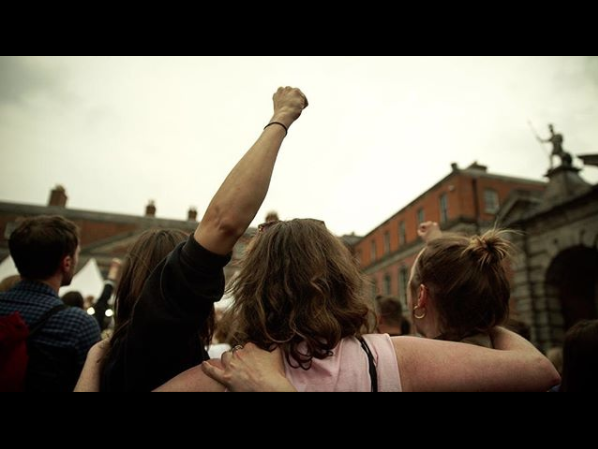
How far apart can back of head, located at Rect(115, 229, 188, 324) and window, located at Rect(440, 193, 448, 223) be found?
25.6m

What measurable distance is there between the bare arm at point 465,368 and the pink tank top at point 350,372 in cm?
4

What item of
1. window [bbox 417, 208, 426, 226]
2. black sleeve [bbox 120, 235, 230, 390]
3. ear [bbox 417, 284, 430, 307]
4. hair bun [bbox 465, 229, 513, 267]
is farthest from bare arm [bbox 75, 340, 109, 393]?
window [bbox 417, 208, 426, 226]

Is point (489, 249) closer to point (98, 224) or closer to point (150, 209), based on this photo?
point (150, 209)

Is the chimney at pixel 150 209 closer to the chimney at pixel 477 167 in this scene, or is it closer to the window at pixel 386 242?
the window at pixel 386 242

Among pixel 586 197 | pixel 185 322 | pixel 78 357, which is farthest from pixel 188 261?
pixel 586 197

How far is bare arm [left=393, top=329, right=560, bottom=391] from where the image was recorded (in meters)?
1.23

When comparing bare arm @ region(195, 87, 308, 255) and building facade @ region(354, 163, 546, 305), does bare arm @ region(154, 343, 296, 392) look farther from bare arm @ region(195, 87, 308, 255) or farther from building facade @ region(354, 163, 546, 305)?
building facade @ region(354, 163, 546, 305)

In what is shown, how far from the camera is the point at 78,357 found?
86.2 inches

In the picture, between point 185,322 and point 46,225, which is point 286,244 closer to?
point 185,322

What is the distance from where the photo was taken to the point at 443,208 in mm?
25641

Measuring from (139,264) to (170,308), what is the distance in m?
0.78
